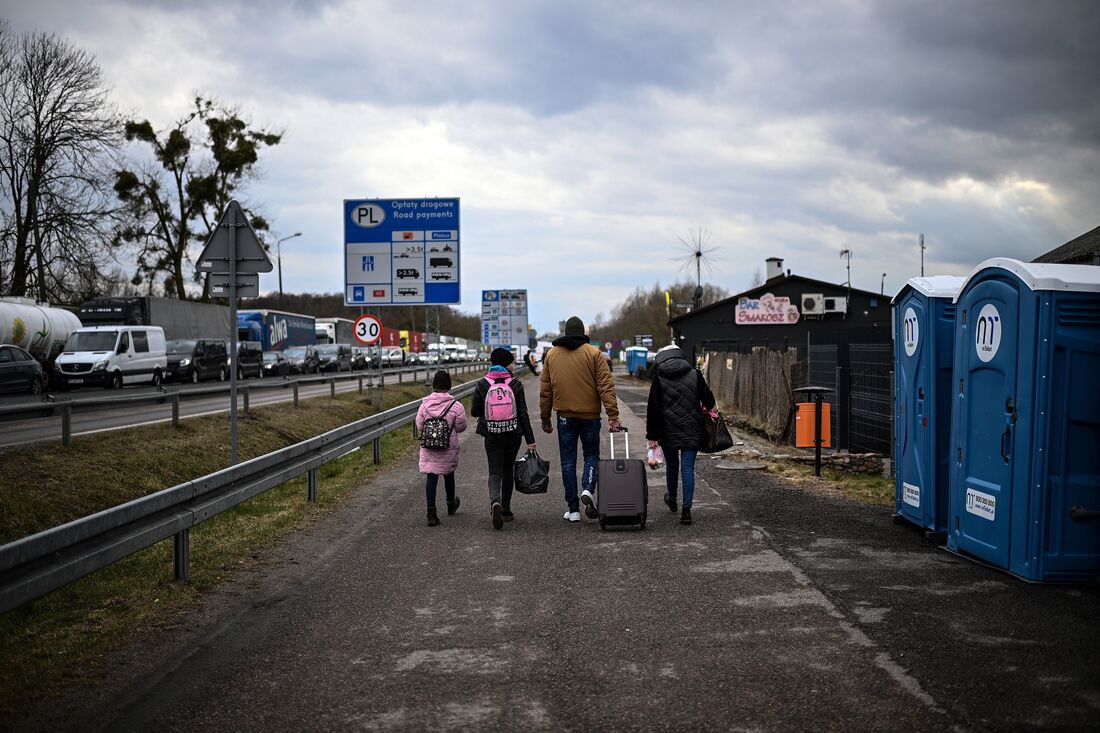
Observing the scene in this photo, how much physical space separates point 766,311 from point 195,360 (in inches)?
1249

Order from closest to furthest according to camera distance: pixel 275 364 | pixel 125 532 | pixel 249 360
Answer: pixel 125 532 → pixel 249 360 → pixel 275 364

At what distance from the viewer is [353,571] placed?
7.07 metres

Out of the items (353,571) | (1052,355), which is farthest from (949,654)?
(353,571)

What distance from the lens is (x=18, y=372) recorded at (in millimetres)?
22984

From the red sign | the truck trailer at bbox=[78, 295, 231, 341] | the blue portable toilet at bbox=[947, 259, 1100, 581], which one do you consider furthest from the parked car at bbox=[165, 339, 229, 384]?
the blue portable toilet at bbox=[947, 259, 1100, 581]

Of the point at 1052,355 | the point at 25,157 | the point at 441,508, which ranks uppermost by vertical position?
the point at 25,157

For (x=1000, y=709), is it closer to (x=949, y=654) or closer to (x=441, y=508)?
(x=949, y=654)


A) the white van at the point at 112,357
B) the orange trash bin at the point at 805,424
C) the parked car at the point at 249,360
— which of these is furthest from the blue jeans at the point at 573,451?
Result: the parked car at the point at 249,360

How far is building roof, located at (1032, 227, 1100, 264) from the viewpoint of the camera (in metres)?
18.6

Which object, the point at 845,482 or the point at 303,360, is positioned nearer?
the point at 845,482

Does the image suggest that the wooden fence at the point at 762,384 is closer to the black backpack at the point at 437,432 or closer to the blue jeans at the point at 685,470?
the blue jeans at the point at 685,470

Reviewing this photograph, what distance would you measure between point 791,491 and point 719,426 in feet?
7.53

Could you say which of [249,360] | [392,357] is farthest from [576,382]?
[392,357]

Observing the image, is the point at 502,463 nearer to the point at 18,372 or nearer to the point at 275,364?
the point at 18,372
